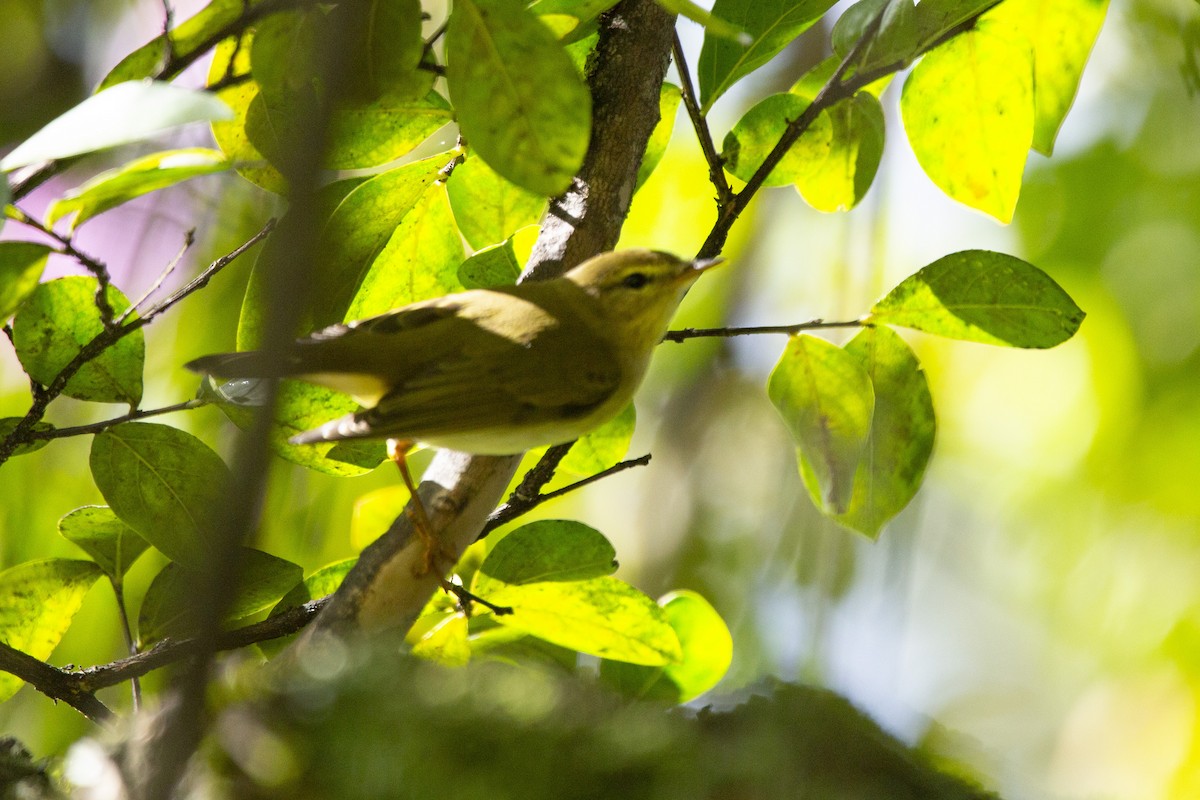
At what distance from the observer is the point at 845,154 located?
123 cm

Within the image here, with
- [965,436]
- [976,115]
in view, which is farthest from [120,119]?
[965,436]

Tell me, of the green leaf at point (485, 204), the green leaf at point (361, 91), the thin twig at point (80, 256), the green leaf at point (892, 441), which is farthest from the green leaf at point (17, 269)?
the green leaf at point (892, 441)

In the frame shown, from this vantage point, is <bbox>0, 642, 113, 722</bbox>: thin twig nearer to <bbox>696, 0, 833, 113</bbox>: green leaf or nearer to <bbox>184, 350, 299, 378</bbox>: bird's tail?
<bbox>184, 350, 299, 378</bbox>: bird's tail

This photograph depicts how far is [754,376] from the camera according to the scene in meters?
3.38

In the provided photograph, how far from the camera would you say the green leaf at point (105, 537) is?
45.3 inches

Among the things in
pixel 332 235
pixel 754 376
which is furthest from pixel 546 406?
pixel 754 376

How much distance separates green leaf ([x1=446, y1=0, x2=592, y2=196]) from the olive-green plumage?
32cm

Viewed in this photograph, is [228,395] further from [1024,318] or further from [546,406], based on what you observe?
[1024,318]

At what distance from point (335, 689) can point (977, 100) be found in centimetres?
92

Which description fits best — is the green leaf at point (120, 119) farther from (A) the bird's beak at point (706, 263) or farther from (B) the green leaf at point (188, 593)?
(A) the bird's beak at point (706, 263)

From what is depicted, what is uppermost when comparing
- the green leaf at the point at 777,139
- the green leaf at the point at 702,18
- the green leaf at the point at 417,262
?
the green leaf at the point at 702,18

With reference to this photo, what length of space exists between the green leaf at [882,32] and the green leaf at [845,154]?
11 centimetres

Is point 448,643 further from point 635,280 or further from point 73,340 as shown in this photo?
point 635,280

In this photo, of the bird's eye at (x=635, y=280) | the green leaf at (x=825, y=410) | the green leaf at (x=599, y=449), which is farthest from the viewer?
the bird's eye at (x=635, y=280)
